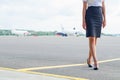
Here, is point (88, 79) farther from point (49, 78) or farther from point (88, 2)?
point (88, 2)

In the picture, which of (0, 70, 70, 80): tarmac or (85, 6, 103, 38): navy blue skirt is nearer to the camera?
(0, 70, 70, 80): tarmac

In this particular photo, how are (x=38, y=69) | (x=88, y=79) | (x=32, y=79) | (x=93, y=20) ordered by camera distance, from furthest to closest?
(x=93, y=20) < (x=38, y=69) < (x=88, y=79) < (x=32, y=79)

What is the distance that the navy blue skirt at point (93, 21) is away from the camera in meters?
8.41

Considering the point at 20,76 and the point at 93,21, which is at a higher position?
the point at 93,21

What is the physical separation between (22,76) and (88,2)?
280cm

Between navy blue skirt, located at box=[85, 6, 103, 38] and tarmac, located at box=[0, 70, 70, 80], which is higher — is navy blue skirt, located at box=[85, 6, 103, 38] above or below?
above

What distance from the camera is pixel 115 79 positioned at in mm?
6633

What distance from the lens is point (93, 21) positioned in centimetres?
845

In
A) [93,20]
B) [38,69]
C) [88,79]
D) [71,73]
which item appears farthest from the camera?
[93,20]

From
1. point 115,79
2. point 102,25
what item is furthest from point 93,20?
point 115,79

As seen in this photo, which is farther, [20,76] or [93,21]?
[93,21]

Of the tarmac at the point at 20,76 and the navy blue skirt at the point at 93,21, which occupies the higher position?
the navy blue skirt at the point at 93,21

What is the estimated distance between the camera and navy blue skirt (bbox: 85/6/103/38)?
27.6ft

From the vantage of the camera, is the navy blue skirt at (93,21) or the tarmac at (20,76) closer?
the tarmac at (20,76)
